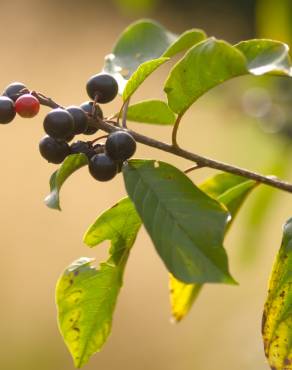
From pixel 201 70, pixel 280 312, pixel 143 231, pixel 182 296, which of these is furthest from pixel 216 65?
pixel 143 231

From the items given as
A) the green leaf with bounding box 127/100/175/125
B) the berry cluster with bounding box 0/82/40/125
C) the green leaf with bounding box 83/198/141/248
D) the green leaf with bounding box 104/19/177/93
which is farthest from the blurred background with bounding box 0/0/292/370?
the berry cluster with bounding box 0/82/40/125

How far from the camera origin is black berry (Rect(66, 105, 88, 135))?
2.61 ft

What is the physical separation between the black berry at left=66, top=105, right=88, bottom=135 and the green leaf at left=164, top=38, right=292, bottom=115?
0.09 metres

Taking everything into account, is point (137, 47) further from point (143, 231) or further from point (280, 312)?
point (143, 231)

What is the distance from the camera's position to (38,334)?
13.9 feet

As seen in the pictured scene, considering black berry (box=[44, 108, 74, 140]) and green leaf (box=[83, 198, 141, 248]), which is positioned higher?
black berry (box=[44, 108, 74, 140])

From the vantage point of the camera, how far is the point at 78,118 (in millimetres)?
800

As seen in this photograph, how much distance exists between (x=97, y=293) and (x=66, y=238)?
4355 millimetres

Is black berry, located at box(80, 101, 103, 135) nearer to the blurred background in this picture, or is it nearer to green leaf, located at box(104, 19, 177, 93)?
green leaf, located at box(104, 19, 177, 93)

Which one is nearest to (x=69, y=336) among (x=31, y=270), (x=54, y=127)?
(x=54, y=127)

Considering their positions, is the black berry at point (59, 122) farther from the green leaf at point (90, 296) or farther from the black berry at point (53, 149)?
the green leaf at point (90, 296)

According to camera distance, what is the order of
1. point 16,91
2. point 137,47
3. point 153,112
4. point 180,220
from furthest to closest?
point 137,47 < point 153,112 < point 16,91 < point 180,220

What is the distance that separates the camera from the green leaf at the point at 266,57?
Result: 774mm

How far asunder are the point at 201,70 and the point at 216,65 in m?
0.03
